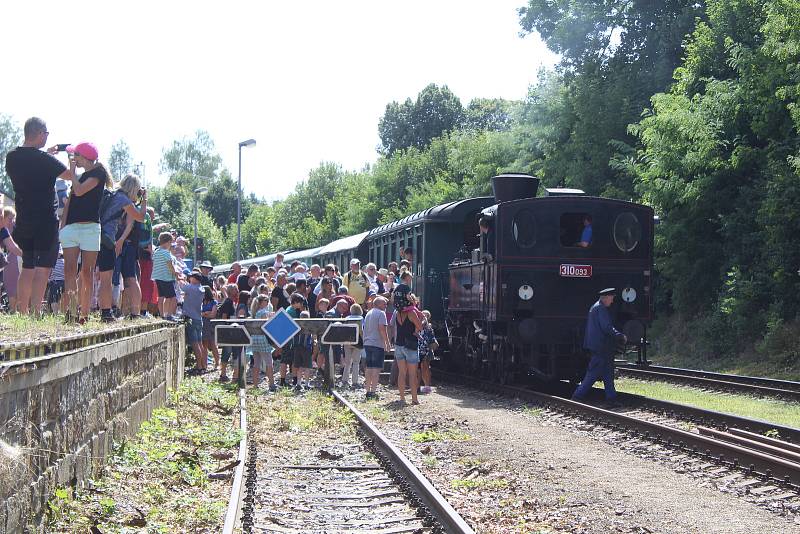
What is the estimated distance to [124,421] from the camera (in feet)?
32.8

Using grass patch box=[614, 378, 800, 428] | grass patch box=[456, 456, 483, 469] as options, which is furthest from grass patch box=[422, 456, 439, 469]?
grass patch box=[614, 378, 800, 428]

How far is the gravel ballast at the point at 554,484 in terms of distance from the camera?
307 inches

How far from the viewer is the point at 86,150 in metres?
9.90

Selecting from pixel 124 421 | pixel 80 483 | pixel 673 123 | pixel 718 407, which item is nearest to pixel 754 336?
pixel 673 123

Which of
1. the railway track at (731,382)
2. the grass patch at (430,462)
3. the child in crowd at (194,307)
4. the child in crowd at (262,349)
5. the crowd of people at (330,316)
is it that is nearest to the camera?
the grass patch at (430,462)

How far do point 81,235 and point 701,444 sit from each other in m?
6.34

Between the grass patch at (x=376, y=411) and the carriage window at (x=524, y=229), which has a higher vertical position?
the carriage window at (x=524, y=229)

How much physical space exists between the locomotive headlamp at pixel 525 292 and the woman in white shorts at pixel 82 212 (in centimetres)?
813

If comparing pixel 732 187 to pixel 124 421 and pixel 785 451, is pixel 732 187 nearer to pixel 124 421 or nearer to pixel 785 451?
pixel 785 451

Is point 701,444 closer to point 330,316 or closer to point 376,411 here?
point 376,411

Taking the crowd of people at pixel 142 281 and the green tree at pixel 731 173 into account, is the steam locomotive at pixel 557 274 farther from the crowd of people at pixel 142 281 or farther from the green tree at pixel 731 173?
the green tree at pixel 731 173

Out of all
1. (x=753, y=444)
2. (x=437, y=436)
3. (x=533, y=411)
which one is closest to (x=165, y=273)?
(x=437, y=436)

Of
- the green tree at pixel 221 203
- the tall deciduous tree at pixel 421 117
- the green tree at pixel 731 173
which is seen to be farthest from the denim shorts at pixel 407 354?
the green tree at pixel 221 203

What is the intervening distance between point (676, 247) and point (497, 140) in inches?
697
